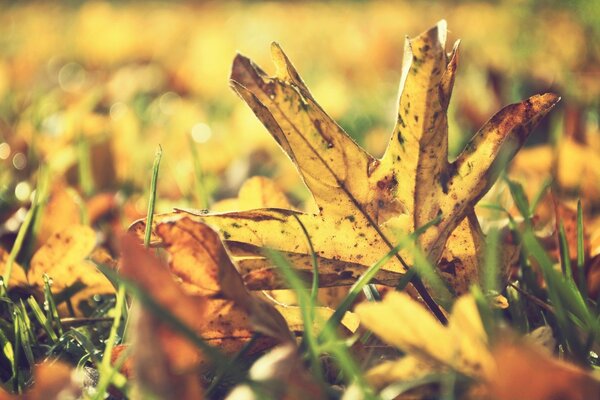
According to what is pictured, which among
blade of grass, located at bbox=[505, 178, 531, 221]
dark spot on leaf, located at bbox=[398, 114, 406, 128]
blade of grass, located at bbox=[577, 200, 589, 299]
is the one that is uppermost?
dark spot on leaf, located at bbox=[398, 114, 406, 128]

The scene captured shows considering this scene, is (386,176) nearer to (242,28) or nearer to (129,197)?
(129,197)

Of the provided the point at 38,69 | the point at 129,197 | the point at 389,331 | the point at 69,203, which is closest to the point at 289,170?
the point at 129,197

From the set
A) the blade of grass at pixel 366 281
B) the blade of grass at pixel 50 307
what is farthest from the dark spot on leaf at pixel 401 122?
the blade of grass at pixel 50 307

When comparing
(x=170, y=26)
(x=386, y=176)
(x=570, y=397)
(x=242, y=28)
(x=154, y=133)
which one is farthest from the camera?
(x=242, y=28)

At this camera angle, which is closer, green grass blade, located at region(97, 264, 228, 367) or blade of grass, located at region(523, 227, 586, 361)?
green grass blade, located at region(97, 264, 228, 367)

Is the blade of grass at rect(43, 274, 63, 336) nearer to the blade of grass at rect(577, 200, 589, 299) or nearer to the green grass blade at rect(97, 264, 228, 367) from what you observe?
the green grass blade at rect(97, 264, 228, 367)

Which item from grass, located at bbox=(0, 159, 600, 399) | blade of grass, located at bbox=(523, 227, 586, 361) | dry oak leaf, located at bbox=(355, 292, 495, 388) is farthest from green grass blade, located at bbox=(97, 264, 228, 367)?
blade of grass, located at bbox=(523, 227, 586, 361)

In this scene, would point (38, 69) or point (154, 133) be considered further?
point (38, 69)
